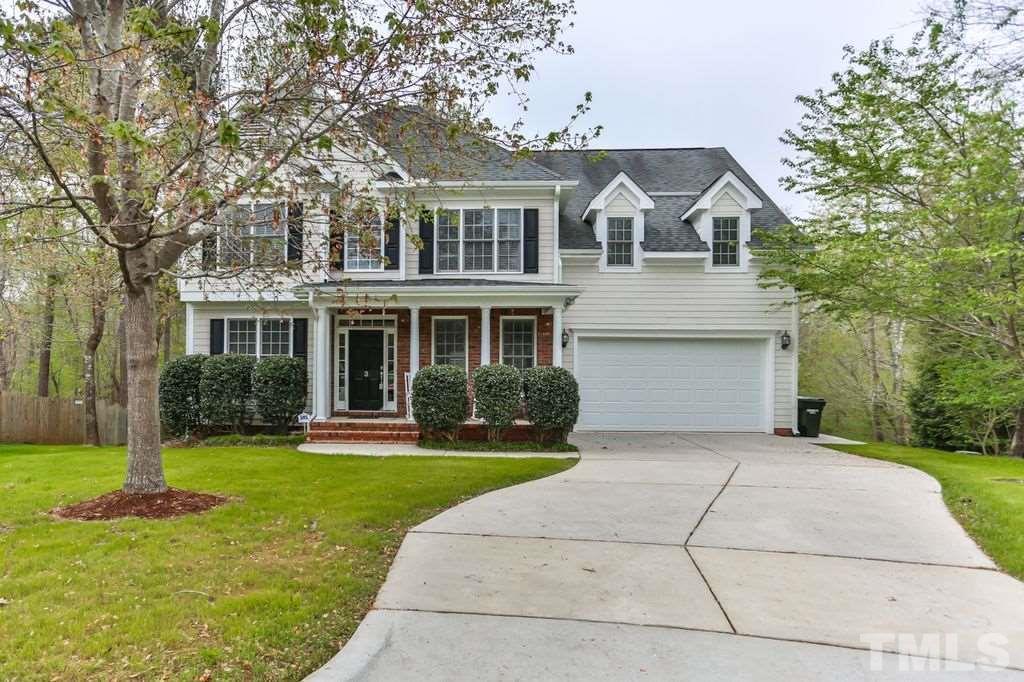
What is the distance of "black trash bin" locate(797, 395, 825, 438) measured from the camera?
1278 centimetres

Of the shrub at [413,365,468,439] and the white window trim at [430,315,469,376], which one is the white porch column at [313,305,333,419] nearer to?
the shrub at [413,365,468,439]

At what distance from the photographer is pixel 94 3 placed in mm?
5469

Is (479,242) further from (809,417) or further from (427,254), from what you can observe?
(809,417)

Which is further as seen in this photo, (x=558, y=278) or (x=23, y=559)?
(x=558, y=278)

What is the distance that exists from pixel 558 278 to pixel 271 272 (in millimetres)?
7303

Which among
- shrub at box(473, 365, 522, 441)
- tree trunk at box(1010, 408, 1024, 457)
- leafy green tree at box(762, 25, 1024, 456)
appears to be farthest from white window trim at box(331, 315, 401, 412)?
tree trunk at box(1010, 408, 1024, 457)

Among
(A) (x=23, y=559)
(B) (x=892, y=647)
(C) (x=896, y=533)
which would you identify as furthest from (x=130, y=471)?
(C) (x=896, y=533)

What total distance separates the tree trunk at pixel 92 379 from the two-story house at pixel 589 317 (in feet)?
9.19

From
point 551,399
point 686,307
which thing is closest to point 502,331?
point 551,399

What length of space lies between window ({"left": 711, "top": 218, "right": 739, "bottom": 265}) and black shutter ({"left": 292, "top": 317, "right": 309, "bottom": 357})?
10.0 m

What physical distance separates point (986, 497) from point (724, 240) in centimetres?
806

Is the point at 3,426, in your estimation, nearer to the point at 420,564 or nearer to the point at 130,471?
the point at 130,471

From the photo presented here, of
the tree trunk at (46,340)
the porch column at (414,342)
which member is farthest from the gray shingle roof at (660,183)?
the tree trunk at (46,340)

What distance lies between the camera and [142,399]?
5844 millimetres
